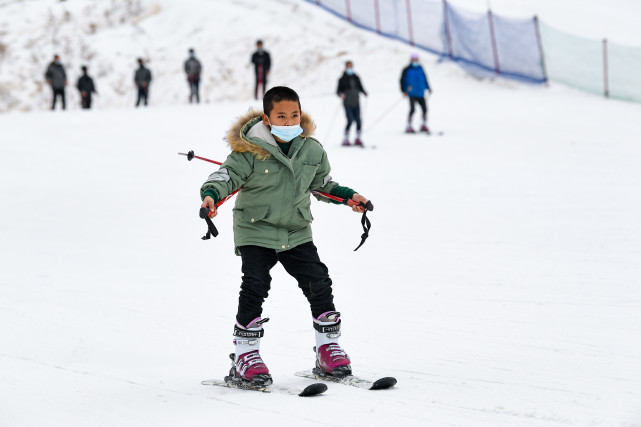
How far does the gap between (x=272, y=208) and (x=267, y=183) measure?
13cm

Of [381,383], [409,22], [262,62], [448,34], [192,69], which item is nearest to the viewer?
[381,383]

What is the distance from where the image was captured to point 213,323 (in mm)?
6113

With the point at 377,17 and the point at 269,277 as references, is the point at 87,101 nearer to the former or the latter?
the point at 377,17

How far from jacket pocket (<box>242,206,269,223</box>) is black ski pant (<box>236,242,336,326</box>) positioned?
15 centimetres

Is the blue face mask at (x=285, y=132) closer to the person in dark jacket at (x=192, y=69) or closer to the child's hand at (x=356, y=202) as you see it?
the child's hand at (x=356, y=202)

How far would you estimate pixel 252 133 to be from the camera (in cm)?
433

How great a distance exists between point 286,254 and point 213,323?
1.92 metres

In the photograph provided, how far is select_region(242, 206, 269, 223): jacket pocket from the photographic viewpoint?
4258 mm

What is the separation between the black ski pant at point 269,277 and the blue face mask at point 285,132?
0.57 m

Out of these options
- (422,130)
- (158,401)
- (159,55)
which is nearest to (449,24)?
(422,130)

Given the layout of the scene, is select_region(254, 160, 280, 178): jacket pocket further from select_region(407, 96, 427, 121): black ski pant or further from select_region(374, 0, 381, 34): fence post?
select_region(374, 0, 381, 34): fence post

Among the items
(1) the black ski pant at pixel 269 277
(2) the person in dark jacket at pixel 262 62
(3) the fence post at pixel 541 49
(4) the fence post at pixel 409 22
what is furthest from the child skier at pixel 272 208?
(4) the fence post at pixel 409 22

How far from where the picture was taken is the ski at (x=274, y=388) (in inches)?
161

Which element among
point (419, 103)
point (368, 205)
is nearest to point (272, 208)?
point (368, 205)
